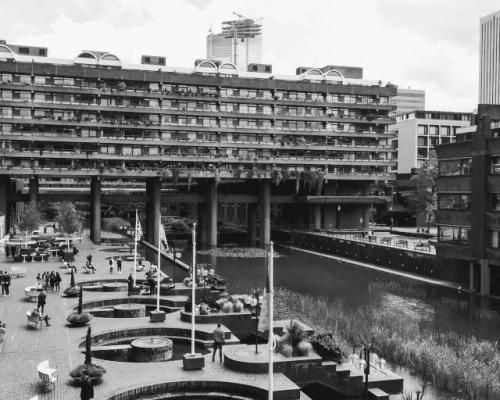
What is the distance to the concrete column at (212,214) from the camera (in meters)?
104

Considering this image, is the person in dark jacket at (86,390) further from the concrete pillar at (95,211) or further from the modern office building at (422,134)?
the modern office building at (422,134)

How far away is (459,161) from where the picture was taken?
59.6 m

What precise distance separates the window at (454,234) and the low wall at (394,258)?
237 cm

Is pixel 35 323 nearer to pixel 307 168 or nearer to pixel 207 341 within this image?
pixel 207 341

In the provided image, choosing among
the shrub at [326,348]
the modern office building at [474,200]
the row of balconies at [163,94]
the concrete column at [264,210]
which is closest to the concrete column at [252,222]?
the concrete column at [264,210]

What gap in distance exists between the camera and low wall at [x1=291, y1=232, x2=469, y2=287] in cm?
6166

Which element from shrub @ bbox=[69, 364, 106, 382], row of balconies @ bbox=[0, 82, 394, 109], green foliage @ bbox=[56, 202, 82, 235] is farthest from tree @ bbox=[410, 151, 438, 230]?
shrub @ bbox=[69, 364, 106, 382]

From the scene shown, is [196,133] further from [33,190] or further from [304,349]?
[304,349]

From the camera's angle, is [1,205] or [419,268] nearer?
[419,268]

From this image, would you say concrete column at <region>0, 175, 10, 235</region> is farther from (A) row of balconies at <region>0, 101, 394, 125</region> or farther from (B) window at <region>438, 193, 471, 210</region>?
(B) window at <region>438, 193, 471, 210</region>

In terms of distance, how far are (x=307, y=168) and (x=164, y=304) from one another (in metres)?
67.8

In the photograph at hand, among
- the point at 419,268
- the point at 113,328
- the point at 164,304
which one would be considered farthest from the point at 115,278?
the point at 419,268

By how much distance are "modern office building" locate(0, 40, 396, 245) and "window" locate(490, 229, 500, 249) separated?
53.1 metres

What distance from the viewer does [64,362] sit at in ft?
93.5
